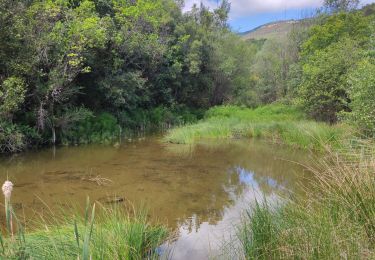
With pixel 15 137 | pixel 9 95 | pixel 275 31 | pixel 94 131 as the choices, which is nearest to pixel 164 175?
pixel 15 137

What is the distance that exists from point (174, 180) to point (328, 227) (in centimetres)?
590

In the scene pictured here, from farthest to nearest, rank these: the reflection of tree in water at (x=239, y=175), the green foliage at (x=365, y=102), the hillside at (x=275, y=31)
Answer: the hillside at (x=275, y=31) < the green foliage at (x=365, y=102) < the reflection of tree in water at (x=239, y=175)

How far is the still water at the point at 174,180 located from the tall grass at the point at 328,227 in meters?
0.75

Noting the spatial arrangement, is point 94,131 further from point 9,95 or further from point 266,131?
point 266,131

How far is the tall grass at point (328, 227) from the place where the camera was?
2873 millimetres

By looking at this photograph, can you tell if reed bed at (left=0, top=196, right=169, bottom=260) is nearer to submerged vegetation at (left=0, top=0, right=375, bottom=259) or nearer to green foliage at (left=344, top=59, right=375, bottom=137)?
submerged vegetation at (left=0, top=0, right=375, bottom=259)

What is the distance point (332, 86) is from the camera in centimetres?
1597

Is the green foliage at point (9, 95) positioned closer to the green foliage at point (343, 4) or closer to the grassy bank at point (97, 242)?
the grassy bank at point (97, 242)

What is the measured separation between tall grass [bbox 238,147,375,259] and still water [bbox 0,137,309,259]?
75 cm

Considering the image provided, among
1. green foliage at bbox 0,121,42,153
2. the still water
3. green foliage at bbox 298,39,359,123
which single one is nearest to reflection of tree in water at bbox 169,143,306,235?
the still water

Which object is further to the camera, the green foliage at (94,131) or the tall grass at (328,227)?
the green foliage at (94,131)

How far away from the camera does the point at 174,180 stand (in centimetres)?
878

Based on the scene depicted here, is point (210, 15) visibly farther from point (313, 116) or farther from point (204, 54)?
point (313, 116)

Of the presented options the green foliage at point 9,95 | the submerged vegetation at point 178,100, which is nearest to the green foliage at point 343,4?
the submerged vegetation at point 178,100
